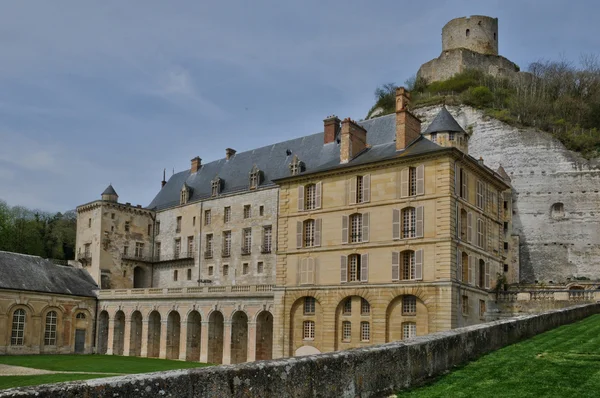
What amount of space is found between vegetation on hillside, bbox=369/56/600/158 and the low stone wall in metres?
43.7

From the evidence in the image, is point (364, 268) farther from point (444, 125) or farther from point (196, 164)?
point (196, 164)

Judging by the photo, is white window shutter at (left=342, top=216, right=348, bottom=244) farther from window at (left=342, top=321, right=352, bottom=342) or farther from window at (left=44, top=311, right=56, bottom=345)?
window at (left=44, top=311, right=56, bottom=345)

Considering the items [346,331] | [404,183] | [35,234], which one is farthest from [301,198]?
[35,234]

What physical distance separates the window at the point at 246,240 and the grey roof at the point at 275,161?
316 centimetres

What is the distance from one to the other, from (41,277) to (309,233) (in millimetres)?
22208

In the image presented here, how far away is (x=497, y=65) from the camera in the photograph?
206 feet

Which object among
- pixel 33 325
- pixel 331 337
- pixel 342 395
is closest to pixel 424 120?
pixel 331 337

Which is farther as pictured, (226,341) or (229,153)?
(229,153)

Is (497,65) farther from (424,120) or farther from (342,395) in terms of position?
(342,395)

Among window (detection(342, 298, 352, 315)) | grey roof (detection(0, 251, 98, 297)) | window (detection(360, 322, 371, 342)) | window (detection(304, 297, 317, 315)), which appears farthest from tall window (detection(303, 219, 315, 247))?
grey roof (detection(0, 251, 98, 297))

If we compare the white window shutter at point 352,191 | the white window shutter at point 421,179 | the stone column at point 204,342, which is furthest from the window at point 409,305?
the stone column at point 204,342

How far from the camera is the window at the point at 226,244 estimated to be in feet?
149

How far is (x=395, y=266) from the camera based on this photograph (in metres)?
28.5

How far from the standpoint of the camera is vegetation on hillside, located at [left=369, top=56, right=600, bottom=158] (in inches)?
2020
